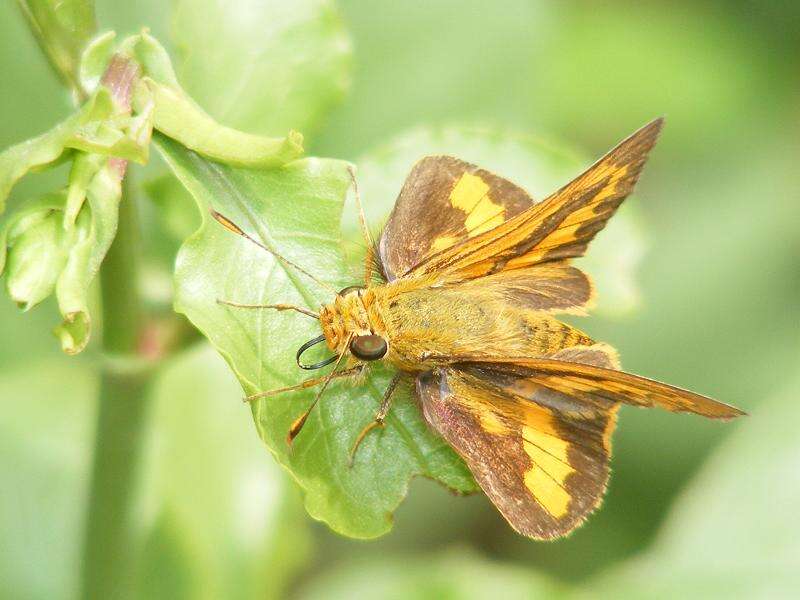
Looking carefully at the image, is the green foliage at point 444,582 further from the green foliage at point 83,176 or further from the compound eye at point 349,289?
the green foliage at point 83,176

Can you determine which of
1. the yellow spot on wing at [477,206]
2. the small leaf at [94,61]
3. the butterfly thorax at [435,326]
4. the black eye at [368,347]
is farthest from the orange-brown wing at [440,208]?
the small leaf at [94,61]

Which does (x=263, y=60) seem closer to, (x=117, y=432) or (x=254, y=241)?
(x=254, y=241)

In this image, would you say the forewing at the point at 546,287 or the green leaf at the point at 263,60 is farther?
the forewing at the point at 546,287

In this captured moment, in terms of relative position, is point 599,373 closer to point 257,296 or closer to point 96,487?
point 257,296

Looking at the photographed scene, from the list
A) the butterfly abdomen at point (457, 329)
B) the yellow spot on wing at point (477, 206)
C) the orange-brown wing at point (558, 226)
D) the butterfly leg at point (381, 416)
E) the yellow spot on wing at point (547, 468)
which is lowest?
the yellow spot on wing at point (547, 468)

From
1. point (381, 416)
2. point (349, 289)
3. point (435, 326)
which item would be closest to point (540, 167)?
point (435, 326)

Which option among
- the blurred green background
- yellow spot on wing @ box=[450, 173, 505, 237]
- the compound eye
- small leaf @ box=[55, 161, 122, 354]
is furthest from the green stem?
yellow spot on wing @ box=[450, 173, 505, 237]

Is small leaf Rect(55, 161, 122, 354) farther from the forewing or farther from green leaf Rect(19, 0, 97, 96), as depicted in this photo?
the forewing
